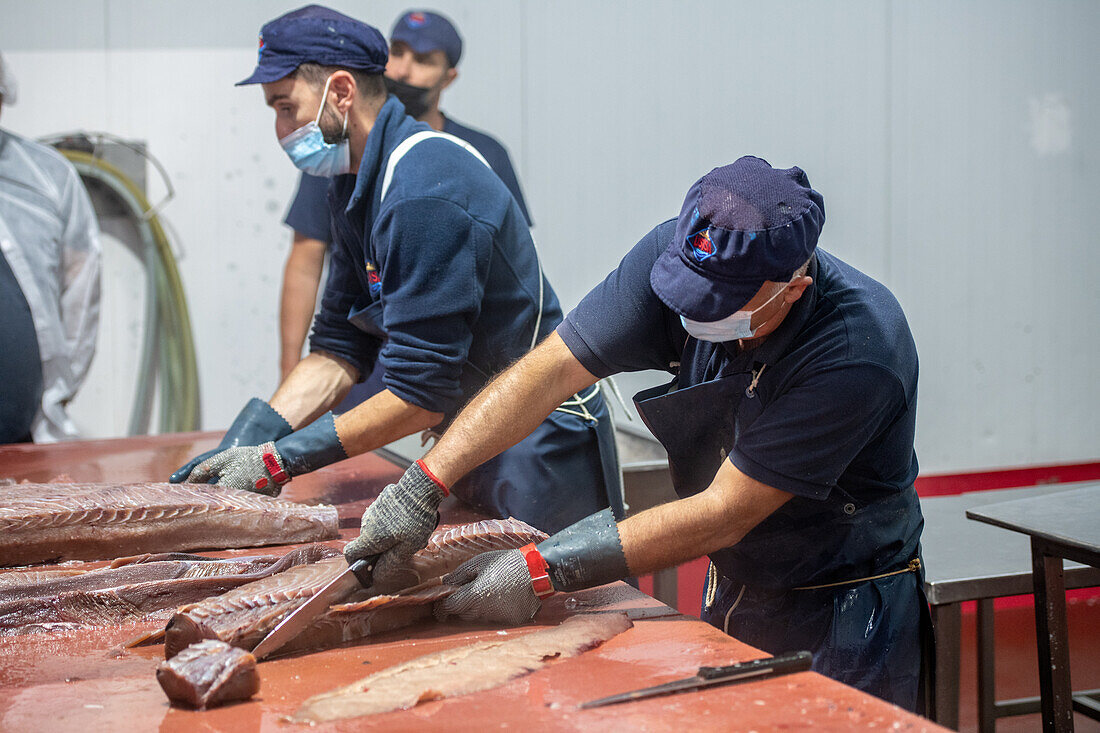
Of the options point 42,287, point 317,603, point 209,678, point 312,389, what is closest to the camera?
point 209,678

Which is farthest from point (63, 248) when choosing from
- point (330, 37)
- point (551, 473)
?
point (551, 473)

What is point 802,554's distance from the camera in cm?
194

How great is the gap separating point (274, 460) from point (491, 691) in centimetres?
119

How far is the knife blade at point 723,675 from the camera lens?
4.42 ft

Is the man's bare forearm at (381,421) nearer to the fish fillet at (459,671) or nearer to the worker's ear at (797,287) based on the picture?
the fish fillet at (459,671)

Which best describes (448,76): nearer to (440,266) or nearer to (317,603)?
(440,266)

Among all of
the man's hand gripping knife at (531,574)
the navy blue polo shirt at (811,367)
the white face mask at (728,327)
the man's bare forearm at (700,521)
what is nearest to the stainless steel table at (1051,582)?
the navy blue polo shirt at (811,367)

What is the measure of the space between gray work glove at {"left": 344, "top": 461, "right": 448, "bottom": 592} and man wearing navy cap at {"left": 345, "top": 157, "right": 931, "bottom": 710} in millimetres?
13

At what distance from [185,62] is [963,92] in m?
4.24

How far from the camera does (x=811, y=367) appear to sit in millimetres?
1736

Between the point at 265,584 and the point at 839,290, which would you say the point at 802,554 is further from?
the point at 265,584

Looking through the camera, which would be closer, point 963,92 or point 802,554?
point 802,554

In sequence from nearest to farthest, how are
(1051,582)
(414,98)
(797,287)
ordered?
(797,287) < (1051,582) < (414,98)

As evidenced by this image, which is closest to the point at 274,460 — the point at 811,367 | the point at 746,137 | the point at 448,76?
the point at 811,367
